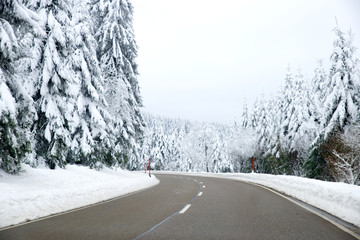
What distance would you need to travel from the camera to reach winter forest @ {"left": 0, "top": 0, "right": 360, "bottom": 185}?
38.8 feet

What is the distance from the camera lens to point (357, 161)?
81.3 feet

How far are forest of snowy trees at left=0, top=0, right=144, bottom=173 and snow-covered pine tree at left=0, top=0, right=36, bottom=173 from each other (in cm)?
3

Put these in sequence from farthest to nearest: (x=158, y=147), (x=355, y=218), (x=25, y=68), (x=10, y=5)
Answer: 1. (x=158, y=147)
2. (x=25, y=68)
3. (x=10, y=5)
4. (x=355, y=218)

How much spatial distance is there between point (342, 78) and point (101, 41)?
20856mm

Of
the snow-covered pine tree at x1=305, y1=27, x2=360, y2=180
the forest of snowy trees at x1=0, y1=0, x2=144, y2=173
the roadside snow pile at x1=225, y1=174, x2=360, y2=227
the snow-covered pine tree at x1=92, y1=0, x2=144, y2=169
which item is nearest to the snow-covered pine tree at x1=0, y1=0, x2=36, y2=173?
the forest of snowy trees at x1=0, y1=0, x2=144, y2=173

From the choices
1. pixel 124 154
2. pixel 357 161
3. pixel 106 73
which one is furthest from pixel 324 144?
pixel 106 73

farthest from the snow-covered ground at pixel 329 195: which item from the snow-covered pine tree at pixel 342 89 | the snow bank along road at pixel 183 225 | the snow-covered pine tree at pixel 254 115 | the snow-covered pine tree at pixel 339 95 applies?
the snow-covered pine tree at pixel 254 115

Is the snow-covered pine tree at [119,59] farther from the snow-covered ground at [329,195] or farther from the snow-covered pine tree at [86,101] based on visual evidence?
the snow-covered ground at [329,195]

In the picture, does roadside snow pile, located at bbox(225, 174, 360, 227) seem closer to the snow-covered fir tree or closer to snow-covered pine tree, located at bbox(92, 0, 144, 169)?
snow-covered pine tree, located at bbox(92, 0, 144, 169)

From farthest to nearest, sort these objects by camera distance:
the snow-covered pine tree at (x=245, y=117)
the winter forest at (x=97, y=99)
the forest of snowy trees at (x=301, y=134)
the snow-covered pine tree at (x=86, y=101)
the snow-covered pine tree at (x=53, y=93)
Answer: the snow-covered pine tree at (x=245, y=117)
the forest of snowy trees at (x=301, y=134)
the snow-covered pine tree at (x=86, y=101)
the snow-covered pine tree at (x=53, y=93)
the winter forest at (x=97, y=99)

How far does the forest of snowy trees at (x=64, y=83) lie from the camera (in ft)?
37.1

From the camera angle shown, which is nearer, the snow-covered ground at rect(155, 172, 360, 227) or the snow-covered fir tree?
the snow-covered ground at rect(155, 172, 360, 227)

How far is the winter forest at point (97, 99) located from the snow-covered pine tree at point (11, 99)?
0.04 meters

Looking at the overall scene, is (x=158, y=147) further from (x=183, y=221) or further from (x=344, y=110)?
(x=183, y=221)
